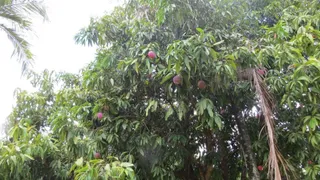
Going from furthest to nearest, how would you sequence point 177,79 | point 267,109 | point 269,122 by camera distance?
point 177,79 → point 267,109 → point 269,122

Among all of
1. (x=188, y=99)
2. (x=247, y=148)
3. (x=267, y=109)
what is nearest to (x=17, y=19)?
(x=188, y=99)

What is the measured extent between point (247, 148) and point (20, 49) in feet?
11.1

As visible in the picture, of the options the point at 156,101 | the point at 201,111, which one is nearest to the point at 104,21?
the point at 156,101

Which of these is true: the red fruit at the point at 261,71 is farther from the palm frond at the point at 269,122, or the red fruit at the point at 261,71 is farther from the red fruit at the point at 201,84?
the red fruit at the point at 201,84

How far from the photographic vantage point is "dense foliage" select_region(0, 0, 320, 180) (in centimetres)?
312

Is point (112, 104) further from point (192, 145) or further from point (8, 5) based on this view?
point (8, 5)

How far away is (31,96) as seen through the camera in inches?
218

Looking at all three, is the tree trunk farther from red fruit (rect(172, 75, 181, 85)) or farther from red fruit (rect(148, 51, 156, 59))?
red fruit (rect(148, 51, 156, 59))

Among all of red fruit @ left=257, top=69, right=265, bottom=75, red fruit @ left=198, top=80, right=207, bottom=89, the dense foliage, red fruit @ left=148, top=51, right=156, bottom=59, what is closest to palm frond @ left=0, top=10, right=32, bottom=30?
the dense foliage

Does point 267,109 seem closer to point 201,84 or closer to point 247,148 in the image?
point 201,84

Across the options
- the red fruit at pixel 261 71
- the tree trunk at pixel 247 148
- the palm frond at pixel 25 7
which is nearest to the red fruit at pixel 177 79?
the red fruit at pixel 261 71

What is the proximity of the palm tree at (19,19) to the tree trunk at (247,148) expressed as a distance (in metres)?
2.98

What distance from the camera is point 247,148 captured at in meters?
3.66

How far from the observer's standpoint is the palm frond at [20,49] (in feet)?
15.6
